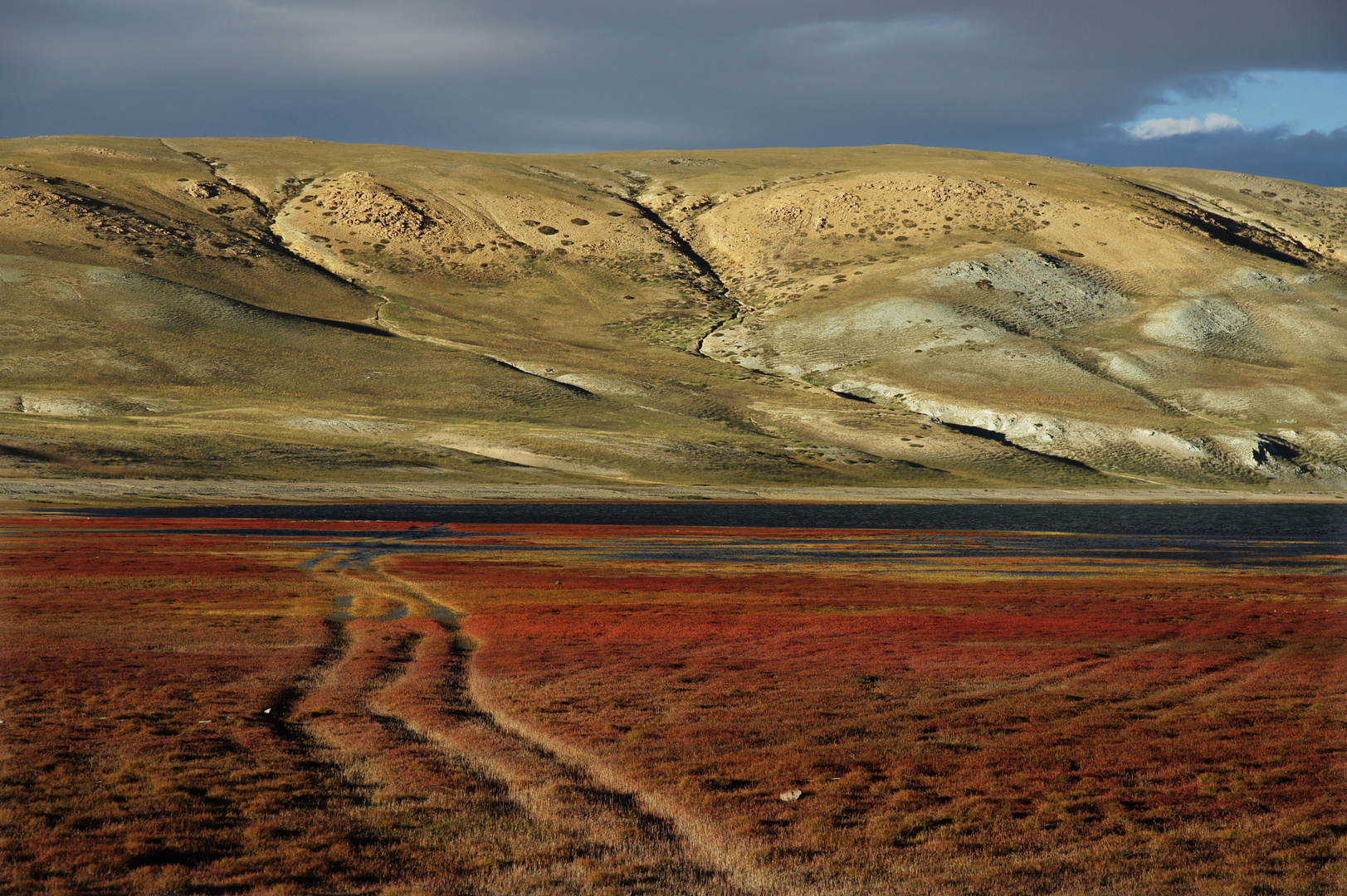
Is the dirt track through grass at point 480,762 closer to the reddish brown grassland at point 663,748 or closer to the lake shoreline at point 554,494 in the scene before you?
the reddish brown grassland at point 663,748

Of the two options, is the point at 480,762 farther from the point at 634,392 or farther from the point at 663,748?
the point at 634,392

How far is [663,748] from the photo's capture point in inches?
769

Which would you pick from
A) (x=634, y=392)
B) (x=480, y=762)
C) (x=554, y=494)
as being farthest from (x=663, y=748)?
(x=634, y=392)

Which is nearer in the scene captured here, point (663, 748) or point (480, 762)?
point (480, 762)

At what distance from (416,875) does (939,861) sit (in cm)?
663

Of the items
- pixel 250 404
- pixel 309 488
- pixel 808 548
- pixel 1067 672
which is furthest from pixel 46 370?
pixel 1067 672

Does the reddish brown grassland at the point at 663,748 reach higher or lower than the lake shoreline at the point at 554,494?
higher

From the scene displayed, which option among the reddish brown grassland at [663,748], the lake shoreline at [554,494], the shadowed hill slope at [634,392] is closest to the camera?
the reddish brown grassland at [663,748]

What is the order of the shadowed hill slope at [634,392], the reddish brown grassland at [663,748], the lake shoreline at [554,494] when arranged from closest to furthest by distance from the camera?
the reddish brown grassland at [663,748], the lake shoreline at [554,494], the shadowed hill slope at [634,392]

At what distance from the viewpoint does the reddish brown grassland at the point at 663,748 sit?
543 inches

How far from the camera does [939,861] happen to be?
1394 cm

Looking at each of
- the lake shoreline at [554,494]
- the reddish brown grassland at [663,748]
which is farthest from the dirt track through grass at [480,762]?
the lake shoreline at [554,494]

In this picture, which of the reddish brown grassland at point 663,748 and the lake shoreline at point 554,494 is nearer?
the reddish brown grassland at point 663,748

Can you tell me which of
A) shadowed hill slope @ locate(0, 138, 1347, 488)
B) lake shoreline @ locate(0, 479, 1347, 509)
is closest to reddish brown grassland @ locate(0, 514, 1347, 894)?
lake shoreline @ locate(0, 479, 1347, 509)
